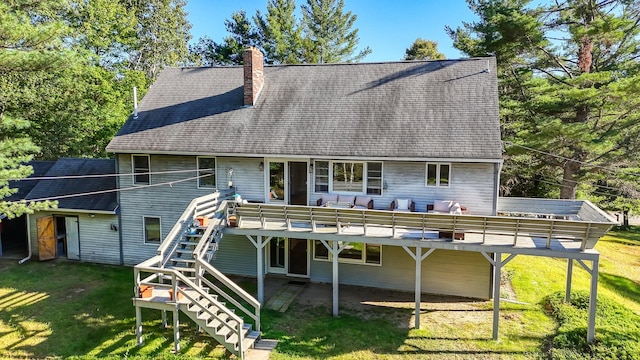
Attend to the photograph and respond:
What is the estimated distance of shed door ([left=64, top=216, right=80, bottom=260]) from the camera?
15812 mm

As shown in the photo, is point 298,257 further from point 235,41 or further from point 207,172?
point 235,41

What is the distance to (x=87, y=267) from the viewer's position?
15094mm

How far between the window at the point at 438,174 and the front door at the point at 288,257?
17.1 feet

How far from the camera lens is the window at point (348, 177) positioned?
42.7 ft

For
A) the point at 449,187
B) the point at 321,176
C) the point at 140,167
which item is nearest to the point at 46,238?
the point at 140,167

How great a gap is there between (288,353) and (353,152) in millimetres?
6523

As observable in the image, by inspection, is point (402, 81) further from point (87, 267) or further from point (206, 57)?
point (206, 57)

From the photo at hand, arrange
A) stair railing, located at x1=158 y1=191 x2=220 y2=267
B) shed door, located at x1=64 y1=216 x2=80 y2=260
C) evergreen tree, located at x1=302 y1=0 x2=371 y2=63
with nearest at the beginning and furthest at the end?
stair railing, located at x1=158 y1=191 x2=220 y2=267, shed door, located at x1=64 y1=216 x2=80 y2=260, evergreen tree, located at x1=302 y1=0 x2=371 y2=63

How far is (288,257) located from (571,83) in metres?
17.5

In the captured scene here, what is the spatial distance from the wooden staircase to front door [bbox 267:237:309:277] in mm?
2724

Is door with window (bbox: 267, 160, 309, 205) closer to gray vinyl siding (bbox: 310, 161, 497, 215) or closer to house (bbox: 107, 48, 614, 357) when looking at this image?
house (bbox: 107, 48, 614, 357)

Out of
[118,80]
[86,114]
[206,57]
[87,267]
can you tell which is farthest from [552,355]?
[206,57]

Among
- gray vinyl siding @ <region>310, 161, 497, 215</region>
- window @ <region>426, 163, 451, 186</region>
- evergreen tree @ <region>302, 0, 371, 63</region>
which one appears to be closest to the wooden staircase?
gray vinyl siding @ <region>310, 161, 497, 215</region>

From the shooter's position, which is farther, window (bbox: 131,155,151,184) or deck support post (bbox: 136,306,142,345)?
window (bbox: 131,155,151,184)
